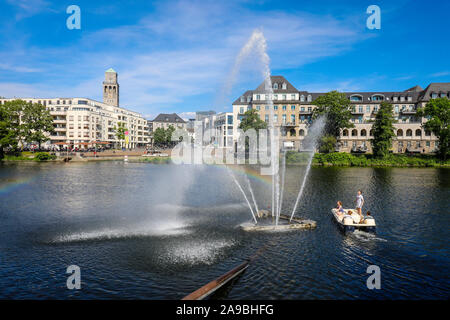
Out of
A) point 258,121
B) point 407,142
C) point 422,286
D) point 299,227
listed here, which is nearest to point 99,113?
point 258,121

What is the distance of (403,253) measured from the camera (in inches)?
879

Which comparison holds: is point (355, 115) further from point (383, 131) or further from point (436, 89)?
point (436, 89)

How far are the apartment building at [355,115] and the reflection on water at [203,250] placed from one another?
101086mm

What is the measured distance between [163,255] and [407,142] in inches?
5750

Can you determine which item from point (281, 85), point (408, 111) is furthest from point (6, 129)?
point (408, 111)

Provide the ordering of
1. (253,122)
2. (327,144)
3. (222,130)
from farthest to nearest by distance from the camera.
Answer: (222,130), (327,144), (253,122)

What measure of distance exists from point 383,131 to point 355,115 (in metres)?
32.9

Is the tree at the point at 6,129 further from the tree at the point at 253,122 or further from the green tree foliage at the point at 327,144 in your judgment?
the green tree foliage at the point at 327,144

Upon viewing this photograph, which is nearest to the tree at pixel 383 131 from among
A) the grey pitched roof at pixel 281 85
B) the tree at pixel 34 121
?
the grey pitched roof at pixel 281 85

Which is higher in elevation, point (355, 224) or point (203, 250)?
point (355, 224)

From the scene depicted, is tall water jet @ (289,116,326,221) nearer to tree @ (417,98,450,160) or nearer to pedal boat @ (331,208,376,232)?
tree @ (417,98,450,160)

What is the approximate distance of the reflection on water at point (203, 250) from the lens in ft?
55.5

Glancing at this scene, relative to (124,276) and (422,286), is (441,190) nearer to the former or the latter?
(422,286)

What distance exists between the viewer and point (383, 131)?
111312 millimetres
